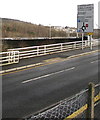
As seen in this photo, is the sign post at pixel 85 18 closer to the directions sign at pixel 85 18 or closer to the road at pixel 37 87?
the directions sign at pixel 85 18

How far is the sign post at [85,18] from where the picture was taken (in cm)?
2565

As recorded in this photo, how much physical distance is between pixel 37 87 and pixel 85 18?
18193 mm

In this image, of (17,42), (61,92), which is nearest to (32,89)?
(61,92)

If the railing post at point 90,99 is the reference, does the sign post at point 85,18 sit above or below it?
above

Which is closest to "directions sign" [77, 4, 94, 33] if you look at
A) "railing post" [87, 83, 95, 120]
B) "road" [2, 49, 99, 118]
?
"road" [2, 49, 99, 118]

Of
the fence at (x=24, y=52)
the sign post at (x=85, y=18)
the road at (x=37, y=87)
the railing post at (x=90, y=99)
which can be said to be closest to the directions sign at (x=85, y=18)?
the sign post at (x=85, y=18)

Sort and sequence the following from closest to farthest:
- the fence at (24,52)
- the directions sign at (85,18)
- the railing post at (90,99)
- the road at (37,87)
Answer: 1. the railing post at (90,99)
2. the road at (37,87)
3. the fence at (24,52)
4. the directions sign at (85,18)

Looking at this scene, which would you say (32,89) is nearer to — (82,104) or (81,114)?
(82,104)

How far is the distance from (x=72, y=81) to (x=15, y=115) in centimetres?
502

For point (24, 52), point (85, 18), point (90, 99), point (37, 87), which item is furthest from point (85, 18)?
point (90, 99)

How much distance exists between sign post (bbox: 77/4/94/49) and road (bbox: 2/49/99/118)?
12.8 meters

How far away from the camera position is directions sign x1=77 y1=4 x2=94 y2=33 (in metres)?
25.6

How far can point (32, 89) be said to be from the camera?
9.49 meters

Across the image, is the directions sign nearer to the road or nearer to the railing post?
the road
